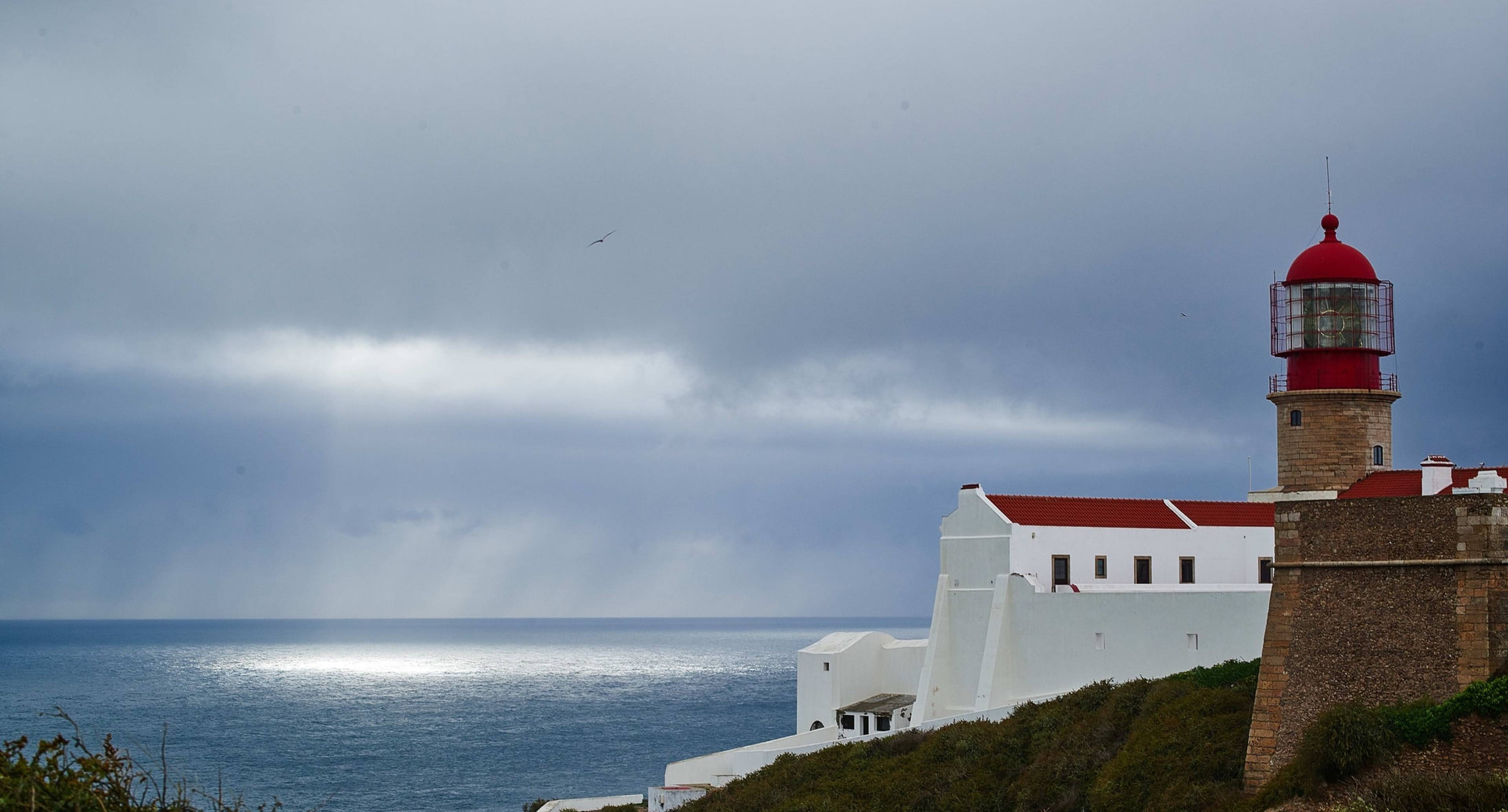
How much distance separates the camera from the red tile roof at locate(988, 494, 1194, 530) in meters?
31.5

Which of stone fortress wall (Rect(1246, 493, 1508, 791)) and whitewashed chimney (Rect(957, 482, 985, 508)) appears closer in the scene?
stone fortress wall (Rect(1246, 493, 1508, 791))

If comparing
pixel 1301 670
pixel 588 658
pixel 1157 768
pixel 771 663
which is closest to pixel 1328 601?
pixel 1301 670

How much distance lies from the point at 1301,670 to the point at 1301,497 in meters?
15.2

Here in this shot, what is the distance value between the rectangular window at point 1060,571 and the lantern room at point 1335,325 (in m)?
6.71

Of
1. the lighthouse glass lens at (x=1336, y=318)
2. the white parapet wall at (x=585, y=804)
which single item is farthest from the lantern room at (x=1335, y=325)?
the white parapet wall at (x=585, y=804)

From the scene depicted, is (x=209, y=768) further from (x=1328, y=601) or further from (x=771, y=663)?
(x=771, y=663)

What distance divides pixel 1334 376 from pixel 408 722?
59144 mm

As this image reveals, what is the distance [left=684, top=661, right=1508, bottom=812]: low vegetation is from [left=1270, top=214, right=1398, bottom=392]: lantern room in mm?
9686

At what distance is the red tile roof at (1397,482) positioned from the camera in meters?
28.5

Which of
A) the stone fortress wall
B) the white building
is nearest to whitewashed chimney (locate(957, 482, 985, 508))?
the white building

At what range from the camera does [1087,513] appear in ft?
106

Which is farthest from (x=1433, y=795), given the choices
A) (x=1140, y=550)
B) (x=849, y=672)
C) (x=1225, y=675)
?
(x=849, y=672)

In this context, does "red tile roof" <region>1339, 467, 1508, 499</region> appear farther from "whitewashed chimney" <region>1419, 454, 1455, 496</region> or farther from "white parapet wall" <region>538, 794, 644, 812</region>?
"white parapet wall" <region>538, 794, 644, 812</region>

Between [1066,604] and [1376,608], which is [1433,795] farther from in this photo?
[1066,604]
